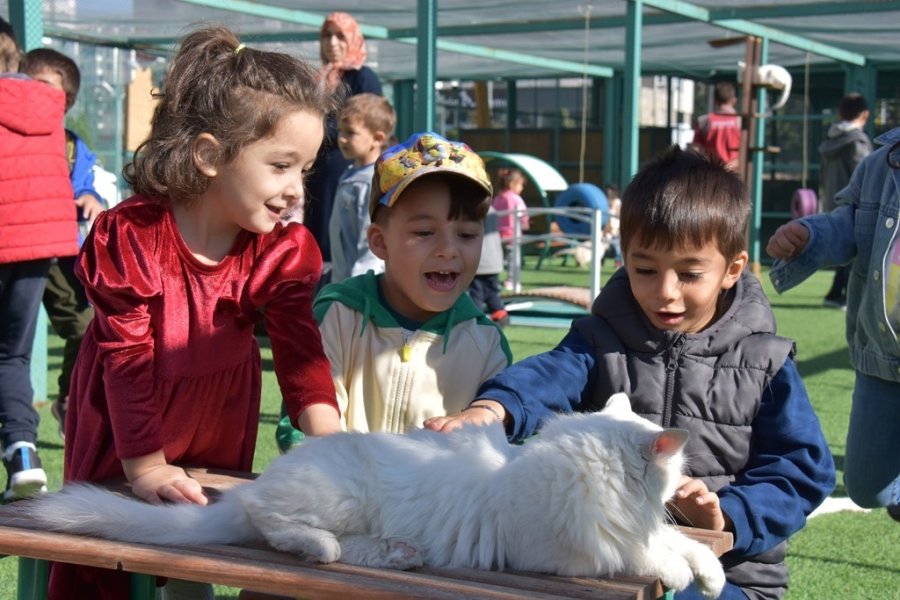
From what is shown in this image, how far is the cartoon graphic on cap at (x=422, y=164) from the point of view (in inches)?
103

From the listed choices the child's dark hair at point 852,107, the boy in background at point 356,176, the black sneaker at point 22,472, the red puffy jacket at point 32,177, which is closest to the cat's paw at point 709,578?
the black sneaker at point 22,472

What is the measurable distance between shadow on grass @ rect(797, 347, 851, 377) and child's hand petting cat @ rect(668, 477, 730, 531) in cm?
603

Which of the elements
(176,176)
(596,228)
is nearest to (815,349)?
(596,228)

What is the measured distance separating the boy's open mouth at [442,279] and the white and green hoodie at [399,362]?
0.26 feet

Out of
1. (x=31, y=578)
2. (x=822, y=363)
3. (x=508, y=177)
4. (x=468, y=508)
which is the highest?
(x=508, y=177)

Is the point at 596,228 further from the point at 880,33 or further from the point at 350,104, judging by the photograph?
the point at 880,33

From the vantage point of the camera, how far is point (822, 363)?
328 inches

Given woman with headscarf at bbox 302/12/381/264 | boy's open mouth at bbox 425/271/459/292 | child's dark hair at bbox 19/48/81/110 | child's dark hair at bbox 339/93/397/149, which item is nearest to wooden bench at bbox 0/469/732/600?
boy's open mouth at bbox 425/271/459/292

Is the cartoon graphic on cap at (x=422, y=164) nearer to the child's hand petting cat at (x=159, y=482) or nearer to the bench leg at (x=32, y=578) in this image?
the child's hand petting cat at (x=159, y=482)

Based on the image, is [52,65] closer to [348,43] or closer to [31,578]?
[348,43]

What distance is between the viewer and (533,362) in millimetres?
2416

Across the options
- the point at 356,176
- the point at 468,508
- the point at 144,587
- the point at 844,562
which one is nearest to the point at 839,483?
the point at 844,562

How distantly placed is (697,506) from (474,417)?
1.45 ft

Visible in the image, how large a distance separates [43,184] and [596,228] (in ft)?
20.7
